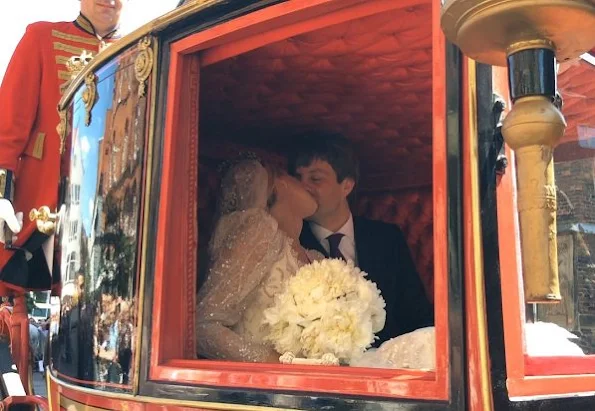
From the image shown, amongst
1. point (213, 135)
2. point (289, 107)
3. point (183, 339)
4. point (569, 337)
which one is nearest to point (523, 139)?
point (569, 337)

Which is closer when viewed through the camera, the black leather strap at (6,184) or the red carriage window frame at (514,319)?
the red carriage window frame at (514,319)

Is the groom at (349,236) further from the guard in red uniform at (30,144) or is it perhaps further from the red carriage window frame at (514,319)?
the red carriage window frame at (514,319)

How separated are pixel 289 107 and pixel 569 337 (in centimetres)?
142

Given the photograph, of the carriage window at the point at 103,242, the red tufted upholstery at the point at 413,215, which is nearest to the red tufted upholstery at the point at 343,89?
the red tufted upholstery at the point at 413,215

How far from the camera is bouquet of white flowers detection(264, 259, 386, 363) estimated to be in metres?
1.95

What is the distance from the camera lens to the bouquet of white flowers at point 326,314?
1948mm

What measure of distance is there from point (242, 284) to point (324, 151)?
0.75 meters

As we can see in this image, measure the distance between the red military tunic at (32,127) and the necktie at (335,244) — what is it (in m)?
1.29

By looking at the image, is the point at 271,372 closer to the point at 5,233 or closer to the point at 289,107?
the point at 289,107

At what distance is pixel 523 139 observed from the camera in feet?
3.65

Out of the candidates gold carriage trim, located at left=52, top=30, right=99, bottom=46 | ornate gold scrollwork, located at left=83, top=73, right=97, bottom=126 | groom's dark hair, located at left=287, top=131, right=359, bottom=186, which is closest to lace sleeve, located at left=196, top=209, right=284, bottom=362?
groom's dark hair, located at left=287, top=131, right=359, bottom=186

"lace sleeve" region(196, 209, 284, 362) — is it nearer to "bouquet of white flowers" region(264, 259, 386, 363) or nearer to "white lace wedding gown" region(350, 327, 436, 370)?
"bouquet of white flowers" region(264, 259, 386, 363)

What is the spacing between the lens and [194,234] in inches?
80.1

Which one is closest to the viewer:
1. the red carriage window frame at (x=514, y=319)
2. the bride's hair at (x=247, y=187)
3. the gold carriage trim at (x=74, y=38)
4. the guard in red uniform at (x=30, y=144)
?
the red carriage window frame at (x=514, y=319)
